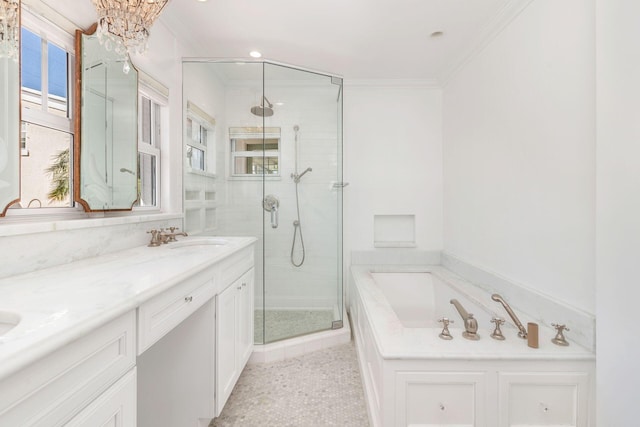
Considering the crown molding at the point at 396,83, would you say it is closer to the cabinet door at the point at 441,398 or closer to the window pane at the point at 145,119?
the window pane at the point at 145,119

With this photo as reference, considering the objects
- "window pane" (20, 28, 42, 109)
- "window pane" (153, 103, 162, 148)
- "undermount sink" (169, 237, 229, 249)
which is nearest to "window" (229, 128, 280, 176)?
→ "window pane" (153, 103, 162, 148)

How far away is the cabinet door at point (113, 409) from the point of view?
62cm

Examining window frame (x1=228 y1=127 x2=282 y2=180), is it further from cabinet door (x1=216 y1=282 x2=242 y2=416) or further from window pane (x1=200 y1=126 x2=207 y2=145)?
cabinet door (x1=216 y1=282 x2=242 y2=416)

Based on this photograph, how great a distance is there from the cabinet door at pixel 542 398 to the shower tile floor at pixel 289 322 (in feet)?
4.80

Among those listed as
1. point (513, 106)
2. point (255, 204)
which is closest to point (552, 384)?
point (513, 106)

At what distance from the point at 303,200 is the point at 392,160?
3.52 ft

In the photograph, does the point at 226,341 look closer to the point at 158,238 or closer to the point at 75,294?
the point at 158,238

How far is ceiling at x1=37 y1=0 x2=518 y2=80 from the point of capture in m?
1.80

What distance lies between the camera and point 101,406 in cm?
66

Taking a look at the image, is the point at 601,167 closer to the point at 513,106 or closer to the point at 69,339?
the point at 513,106

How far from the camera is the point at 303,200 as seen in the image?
107 inches

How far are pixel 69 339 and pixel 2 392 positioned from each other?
104 mm

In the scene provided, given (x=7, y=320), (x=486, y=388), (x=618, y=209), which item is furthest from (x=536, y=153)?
(x=7, y=320)

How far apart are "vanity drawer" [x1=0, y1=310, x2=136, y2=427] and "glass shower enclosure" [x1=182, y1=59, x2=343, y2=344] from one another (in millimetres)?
1547
